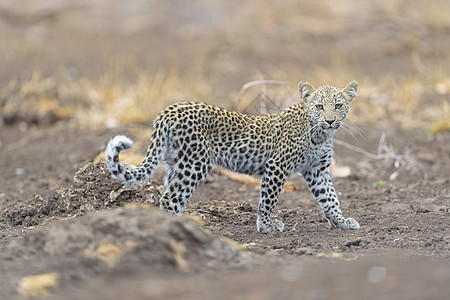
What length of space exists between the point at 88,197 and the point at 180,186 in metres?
1.07

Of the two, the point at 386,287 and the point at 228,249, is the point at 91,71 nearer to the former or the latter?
the point at 228,249

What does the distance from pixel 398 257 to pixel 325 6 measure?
47.7 ft

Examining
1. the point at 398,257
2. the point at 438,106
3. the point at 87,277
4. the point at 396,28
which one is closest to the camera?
the point at 87,277

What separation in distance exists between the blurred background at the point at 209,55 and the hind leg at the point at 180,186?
3997 millimetres

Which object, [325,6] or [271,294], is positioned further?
[325,6]

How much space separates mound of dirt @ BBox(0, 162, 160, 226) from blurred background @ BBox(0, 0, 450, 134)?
12.4 ft

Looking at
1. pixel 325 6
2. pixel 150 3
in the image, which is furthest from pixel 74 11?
pixel 325 6

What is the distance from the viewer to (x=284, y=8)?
19.2 m

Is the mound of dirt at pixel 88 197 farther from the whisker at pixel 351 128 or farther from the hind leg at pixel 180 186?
the whisker at pixel 351 128

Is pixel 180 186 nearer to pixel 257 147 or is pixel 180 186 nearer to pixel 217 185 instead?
pixel 257 147

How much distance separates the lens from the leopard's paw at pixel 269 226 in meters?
6.68

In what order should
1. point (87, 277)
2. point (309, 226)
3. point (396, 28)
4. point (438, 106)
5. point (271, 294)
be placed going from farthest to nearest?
point (396, 28) → point (438, 106) → point (309, 226) → point (87, 277) → point (271, 294)

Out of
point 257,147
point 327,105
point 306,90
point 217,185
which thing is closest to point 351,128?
point 306,90

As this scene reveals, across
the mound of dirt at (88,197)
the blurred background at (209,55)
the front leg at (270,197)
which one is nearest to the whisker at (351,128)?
the front leg at (270,197)
